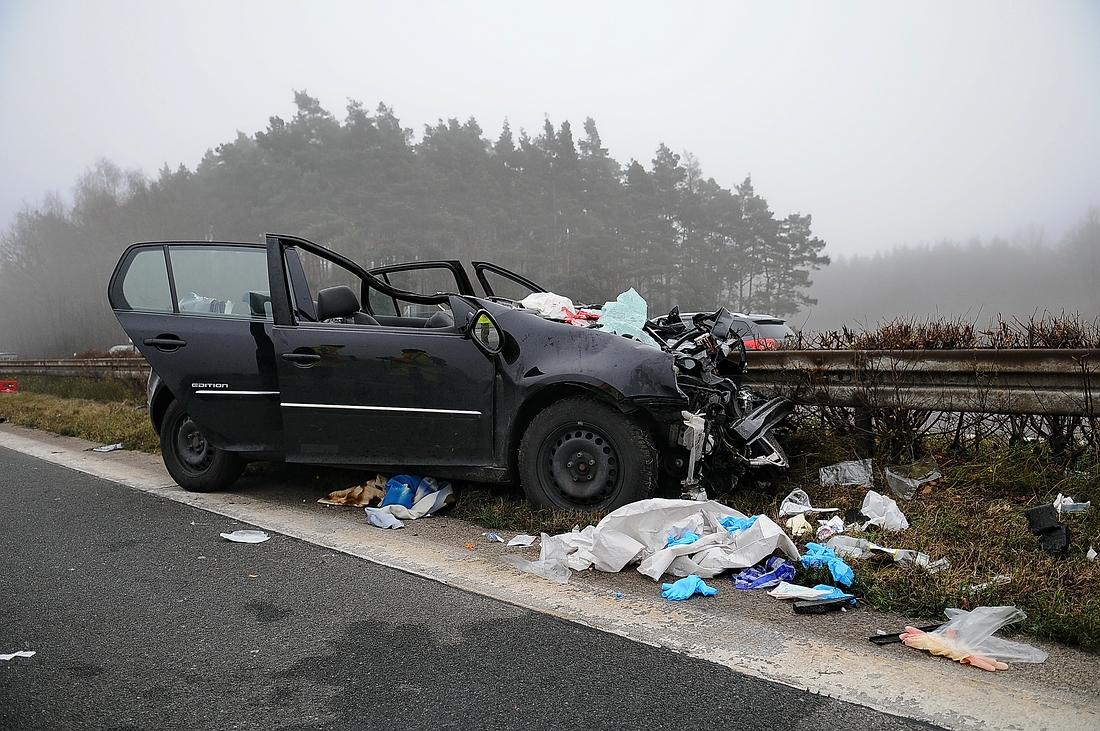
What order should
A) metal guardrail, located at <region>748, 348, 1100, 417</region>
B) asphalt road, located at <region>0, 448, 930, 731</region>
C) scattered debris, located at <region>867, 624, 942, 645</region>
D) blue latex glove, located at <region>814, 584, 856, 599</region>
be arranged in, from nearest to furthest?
asphalt road, located at <region>0, 448, 930, 731</region> → scattered debris, located at <region>867, 624, 942, 645</region> → blue latex glove, located at <region>814, 584, 856, 599</region> → metal guardrail, located at <region>748, 348, 1100, 417</region>

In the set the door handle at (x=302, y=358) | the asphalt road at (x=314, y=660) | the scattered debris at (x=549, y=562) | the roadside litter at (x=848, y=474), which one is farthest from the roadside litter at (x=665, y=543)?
the door handle at (x=302, y=358)

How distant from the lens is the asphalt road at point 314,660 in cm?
230

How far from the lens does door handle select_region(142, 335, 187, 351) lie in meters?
5.40

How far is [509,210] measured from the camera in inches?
1949

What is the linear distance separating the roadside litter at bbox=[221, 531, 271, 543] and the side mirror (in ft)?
5.50

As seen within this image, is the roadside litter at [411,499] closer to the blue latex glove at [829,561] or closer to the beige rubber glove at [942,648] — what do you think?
the blue latex glove at [829,561]

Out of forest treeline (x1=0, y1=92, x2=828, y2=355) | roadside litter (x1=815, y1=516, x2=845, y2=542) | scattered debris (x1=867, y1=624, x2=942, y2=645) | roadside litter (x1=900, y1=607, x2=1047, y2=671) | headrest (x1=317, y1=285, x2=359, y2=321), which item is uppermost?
forest treeline (x1=0, y1=92, x2=828, y2=355)

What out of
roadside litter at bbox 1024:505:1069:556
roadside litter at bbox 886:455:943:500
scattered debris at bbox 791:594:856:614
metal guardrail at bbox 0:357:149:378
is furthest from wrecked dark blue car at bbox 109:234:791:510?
metal guardrail at bbox 0:357:149:378

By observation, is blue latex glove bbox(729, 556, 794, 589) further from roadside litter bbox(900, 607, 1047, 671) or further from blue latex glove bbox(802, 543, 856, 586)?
roadside litter bbox(900, 607, 1047, 671)

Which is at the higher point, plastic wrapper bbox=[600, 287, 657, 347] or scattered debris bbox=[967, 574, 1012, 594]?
plastic wrapper bbox=[600, 287, 657, 347]

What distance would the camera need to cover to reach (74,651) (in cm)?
280

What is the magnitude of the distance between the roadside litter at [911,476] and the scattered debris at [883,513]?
228 mm

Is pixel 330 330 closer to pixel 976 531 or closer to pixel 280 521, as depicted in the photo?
pixel 280 521

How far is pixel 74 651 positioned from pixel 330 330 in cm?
255
